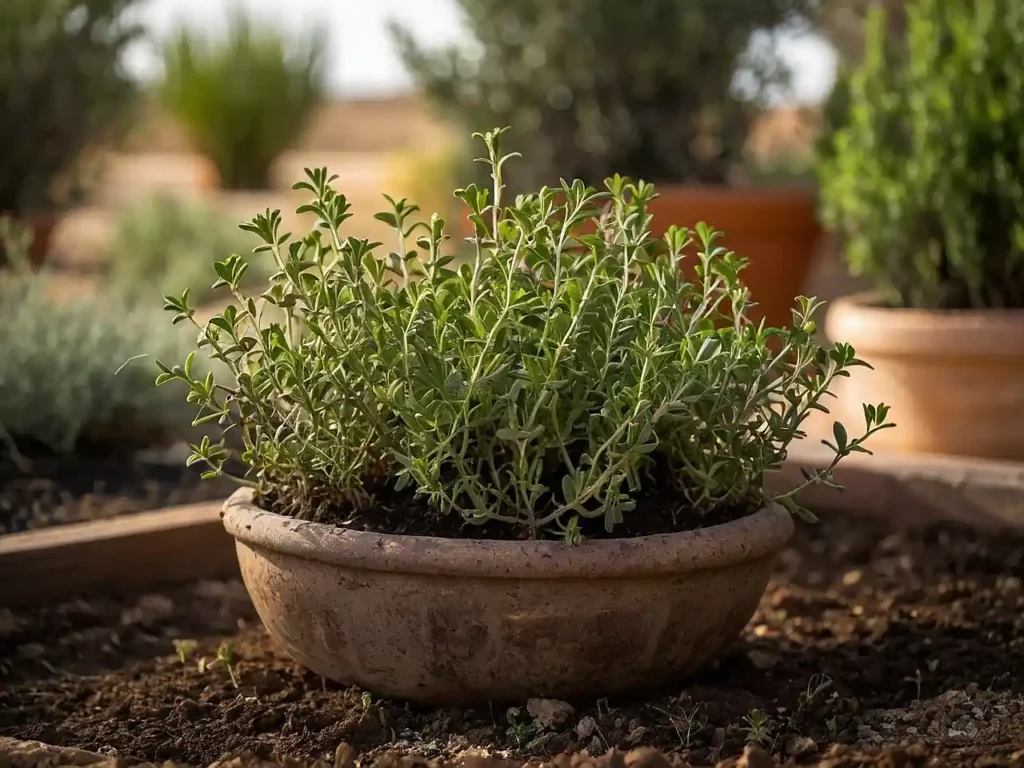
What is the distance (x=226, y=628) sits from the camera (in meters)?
2.77

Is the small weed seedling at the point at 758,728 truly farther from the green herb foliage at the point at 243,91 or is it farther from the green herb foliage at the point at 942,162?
the green herb foliage at the point at 243,91

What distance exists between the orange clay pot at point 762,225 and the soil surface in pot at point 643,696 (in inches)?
79.9

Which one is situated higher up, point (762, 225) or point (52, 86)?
point (52, 86)

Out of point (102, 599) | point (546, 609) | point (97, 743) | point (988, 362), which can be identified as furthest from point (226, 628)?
point (988, 362)

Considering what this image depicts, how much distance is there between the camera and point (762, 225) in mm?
4910

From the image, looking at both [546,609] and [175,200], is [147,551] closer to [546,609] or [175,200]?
[546,609]

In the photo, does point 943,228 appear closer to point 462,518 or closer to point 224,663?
point 462,518

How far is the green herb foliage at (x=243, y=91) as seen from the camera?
13.6m

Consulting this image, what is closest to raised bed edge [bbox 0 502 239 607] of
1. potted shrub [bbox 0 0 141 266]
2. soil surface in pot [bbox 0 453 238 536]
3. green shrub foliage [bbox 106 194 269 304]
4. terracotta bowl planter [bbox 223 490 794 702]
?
soil surface in pot [bbox 0 453 238 536]

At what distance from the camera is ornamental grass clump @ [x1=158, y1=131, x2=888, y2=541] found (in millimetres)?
2053

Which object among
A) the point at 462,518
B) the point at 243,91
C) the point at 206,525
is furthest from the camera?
the point at 243,91

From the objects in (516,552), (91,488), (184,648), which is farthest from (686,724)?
(91,488)

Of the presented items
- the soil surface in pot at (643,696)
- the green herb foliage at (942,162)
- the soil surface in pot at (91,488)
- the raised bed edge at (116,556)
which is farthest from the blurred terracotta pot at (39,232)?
the green herb foliage at (942,162)

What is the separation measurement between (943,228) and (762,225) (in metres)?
1.23
